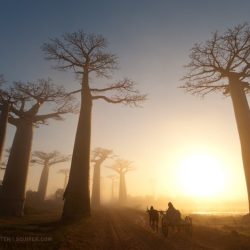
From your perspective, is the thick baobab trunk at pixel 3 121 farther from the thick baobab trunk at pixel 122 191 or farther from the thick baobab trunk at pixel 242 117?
the thick baobab trunk at pixel 122 191

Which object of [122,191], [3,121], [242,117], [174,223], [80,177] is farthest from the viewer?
[122,191]

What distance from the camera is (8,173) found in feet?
58.0

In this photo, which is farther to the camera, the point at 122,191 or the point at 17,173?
the point at 122,191

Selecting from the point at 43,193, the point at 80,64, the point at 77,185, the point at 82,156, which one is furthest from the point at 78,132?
the point at 43,193

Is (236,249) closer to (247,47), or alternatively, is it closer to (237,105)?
(237,105)

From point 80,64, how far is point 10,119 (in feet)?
21.5

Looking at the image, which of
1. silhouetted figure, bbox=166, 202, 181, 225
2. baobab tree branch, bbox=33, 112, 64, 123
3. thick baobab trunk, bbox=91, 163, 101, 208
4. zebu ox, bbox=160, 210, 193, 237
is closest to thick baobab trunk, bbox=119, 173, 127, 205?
thick baobab trunk, bbox=91, 163, 101, 208

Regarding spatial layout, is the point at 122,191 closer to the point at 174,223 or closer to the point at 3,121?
the point at 3,121

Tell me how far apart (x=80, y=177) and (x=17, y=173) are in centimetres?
558

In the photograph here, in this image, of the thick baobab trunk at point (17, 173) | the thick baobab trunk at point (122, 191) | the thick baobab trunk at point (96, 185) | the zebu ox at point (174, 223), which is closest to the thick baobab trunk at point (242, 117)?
the zebu ox at point (174, 223)

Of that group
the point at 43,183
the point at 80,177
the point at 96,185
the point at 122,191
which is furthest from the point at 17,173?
the point at 122,191

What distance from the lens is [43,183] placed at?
41.5 m

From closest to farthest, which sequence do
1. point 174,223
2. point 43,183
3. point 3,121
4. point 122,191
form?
1. point 174,223
2. point 3,121
3. point 43,183
4. point 122,191

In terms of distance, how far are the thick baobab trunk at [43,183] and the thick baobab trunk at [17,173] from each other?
74.7 ft
